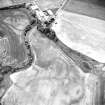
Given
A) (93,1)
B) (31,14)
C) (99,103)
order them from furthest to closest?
(93,1) → (31,14) → (99,103)

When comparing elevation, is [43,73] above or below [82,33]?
below

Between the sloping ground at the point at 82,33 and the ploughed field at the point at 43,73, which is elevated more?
the sloping ground at the point at 82,33

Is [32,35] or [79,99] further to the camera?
[32,35]

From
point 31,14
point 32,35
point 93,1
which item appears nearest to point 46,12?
point 31,14

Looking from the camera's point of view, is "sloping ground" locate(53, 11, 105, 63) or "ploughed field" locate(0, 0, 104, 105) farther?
"sloping ground" locate(53, 11, 105, 63)

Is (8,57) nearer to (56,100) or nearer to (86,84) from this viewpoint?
(56,100)

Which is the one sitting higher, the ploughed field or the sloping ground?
the sloping ground

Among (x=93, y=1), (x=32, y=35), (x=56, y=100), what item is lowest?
(x=56, y=100)

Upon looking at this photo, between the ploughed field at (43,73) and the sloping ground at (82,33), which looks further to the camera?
the sloping ground at (82,33)

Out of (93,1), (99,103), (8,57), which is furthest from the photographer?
(93,1)

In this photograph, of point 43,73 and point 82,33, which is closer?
point 43,73

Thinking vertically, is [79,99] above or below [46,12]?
below
